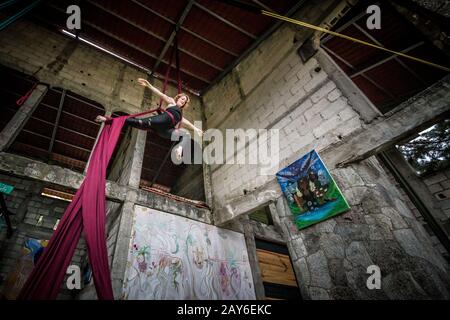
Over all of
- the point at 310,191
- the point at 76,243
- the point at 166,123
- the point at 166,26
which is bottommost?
the point at 76,243

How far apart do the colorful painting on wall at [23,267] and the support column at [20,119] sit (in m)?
3.00

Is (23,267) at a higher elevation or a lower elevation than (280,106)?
lower

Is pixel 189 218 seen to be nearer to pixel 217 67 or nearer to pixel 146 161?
pixel 146 161

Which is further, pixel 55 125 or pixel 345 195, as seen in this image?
pixel 55 125

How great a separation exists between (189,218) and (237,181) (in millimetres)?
1398

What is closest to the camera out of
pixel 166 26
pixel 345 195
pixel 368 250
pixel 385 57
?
pixel 368 250

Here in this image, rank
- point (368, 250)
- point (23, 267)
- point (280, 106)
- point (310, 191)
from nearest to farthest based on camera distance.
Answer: point (368, 250) → point (310, 191) → point (280, 106) → point (23, 267)

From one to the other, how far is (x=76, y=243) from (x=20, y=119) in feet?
10.6

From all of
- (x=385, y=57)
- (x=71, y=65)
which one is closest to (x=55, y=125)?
(x=71, y=65)

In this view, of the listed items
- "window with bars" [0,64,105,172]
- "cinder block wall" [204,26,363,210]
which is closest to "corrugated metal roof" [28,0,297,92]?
"cinder block wall" [204,26,363,210]

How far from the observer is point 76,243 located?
226 centimetres

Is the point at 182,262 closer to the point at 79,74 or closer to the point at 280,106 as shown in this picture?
the point at 280,106
